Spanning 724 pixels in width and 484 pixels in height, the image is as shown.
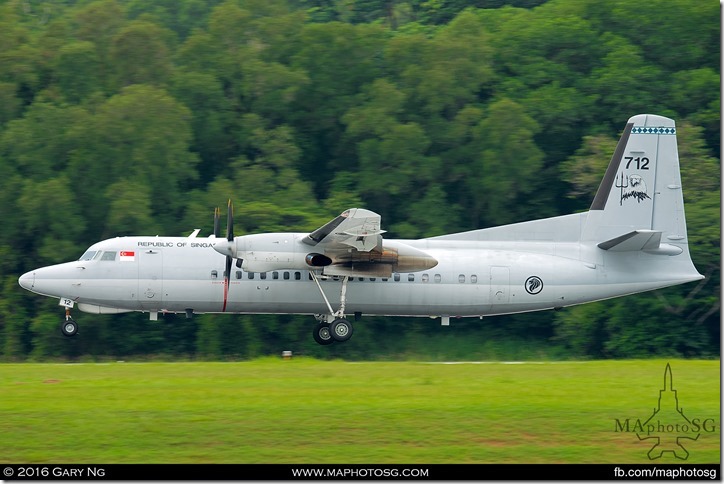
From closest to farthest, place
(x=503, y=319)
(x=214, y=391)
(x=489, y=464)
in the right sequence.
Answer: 1. (x=489, y=464)
2. (x=214, y=391)
3. (x=503, y=319)

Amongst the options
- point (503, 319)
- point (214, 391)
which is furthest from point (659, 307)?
point (214, 391)

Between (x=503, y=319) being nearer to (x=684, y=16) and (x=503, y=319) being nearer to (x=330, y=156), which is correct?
(x=330, y=156)

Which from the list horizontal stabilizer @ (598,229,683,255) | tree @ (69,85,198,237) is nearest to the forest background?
tree @ (69,85,198,237)

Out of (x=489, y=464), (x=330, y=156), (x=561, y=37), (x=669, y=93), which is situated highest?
(x=561, y=37)

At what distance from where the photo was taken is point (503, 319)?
28500mm

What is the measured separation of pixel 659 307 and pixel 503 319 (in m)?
4.13

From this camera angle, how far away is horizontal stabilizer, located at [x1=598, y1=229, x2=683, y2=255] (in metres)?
20.8

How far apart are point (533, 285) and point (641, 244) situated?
2.32m

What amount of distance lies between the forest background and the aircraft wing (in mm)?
6812

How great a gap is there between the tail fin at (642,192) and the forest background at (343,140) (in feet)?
17.3

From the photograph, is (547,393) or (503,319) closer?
(547,393)

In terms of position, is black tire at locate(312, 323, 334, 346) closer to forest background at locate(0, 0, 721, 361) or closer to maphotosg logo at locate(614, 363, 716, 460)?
forest background at locate(0, 0, 721, 361)

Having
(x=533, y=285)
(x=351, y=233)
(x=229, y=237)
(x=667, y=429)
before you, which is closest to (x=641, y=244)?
(x=533, y=285)

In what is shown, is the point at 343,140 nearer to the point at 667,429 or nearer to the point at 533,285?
the point at 533,285
